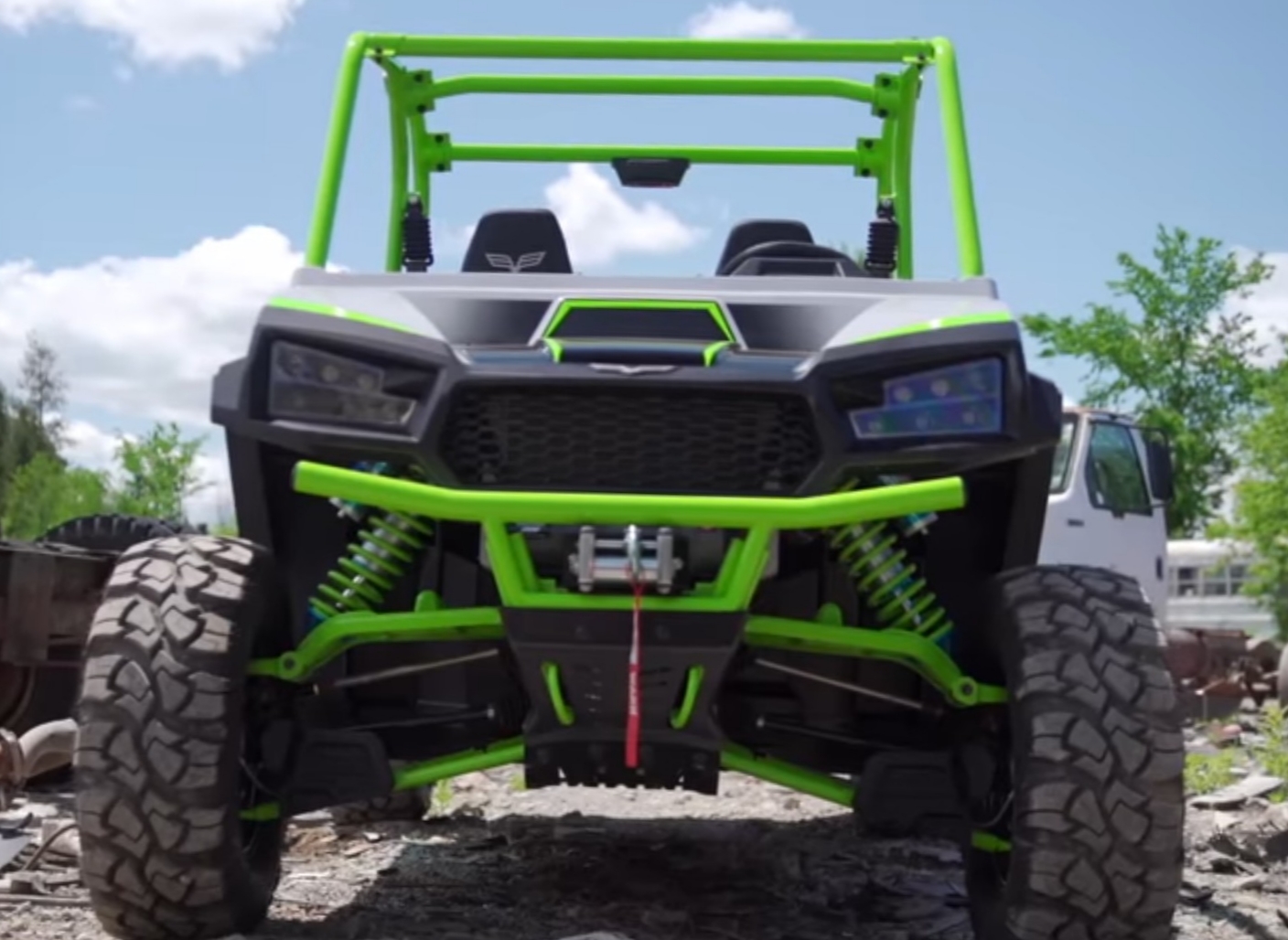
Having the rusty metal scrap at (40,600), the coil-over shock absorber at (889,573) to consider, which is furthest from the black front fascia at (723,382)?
the rusty metal scrap at (40,600)

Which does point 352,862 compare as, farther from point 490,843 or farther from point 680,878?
point 680,878

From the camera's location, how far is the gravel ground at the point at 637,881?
5043mm

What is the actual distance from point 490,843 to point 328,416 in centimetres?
287

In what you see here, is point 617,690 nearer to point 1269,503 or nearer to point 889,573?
point 889,573

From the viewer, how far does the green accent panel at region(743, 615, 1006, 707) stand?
4.32m

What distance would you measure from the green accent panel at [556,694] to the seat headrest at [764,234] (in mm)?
2154

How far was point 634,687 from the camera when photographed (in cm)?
416

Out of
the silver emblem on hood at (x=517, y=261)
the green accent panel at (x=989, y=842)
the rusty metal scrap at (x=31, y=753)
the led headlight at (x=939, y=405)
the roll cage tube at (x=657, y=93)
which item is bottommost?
the rusty metal scrap at (x=31, y=753)

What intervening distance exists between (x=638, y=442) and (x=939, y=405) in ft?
2.30

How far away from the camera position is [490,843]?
6.74 m

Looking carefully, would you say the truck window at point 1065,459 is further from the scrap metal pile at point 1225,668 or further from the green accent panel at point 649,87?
the green accent panel at point 649,87

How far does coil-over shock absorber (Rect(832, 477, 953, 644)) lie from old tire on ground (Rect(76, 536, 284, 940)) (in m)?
1.46

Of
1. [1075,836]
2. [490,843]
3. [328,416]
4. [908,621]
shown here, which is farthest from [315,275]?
[490,843]

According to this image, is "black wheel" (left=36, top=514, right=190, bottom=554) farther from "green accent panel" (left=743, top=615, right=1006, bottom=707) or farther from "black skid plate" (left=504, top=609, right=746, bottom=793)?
"green accent panel" (left=743, top=615, right=1006, bottom=707)
